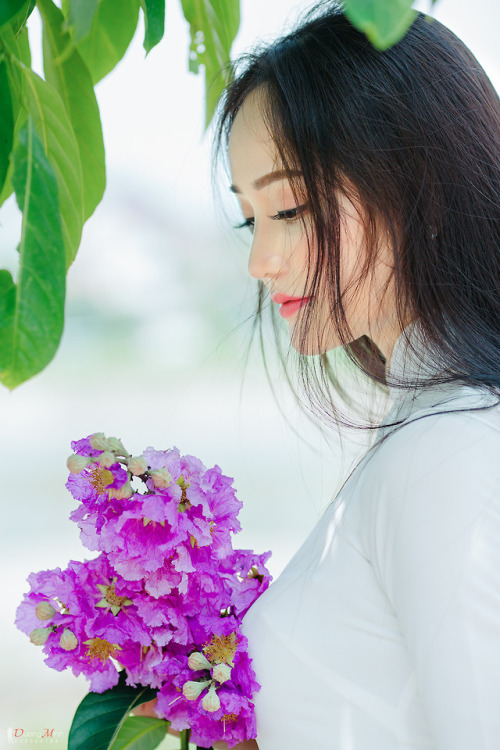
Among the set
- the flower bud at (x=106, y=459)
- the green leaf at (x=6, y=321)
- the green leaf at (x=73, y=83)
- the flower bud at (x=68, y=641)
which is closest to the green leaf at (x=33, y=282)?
the green leaf at (x=6, y=321)

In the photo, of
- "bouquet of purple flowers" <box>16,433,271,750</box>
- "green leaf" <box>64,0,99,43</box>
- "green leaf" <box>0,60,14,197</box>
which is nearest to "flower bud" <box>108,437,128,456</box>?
"bouquet of purple flowers" <box>16,433,271,750</box>

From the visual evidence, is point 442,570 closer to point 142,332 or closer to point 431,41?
point 431,41

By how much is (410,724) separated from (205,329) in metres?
7.47

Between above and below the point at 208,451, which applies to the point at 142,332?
above

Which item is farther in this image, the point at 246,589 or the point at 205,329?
the point at 205,329

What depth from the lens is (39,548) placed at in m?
3.69

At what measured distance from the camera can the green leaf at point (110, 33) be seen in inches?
20.6

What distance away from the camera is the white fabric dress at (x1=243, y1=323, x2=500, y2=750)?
57 centimetres

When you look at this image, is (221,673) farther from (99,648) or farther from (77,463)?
(77,463)

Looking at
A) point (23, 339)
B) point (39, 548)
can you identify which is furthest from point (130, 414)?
point (23, 339)

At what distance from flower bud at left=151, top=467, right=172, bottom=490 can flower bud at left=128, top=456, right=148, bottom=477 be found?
0.01m

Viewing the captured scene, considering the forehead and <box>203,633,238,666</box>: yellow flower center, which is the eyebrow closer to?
the forehead

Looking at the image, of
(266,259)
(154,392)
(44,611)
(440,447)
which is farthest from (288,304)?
(154,392)

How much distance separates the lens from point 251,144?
81cm
